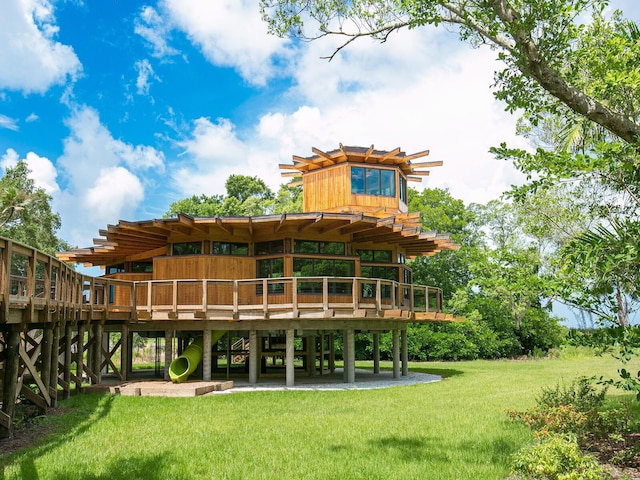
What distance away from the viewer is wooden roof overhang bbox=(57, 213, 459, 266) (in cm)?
1938

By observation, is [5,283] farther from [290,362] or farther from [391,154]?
[391,154]

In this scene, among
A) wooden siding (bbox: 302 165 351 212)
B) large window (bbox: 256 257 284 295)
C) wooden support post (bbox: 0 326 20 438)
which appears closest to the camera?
wooden support post (bbox: 0 326 20 438)

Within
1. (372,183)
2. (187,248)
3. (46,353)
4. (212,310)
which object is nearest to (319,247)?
(212,310)

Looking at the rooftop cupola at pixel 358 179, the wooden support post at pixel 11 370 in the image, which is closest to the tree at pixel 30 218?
the rooftop cupola at pixel 358 179

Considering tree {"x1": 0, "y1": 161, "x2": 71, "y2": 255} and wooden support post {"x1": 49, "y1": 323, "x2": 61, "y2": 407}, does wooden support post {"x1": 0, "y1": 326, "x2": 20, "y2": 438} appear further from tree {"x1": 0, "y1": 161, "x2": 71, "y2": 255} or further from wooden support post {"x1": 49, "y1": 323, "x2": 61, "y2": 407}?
tree {"x1": 0, "y1": 161, "x2": 71, "y2": 255}

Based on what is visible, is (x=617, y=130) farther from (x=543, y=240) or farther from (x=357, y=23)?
(x=543, y=240)

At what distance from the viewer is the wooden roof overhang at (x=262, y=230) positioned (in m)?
19.4

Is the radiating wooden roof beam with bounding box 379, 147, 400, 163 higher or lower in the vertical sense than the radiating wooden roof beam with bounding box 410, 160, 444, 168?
lower

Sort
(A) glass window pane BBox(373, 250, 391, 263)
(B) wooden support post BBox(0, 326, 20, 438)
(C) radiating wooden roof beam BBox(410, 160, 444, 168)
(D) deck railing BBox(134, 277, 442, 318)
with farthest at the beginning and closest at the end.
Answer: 1. (C) radiating wooden roof beam BBox(410, 160, 444, 168)
2. (A) glass window pane BBox(373, 250, 391, 263)
3. (D) deck railing BBox(134, 277, 442, 318)
4. (B) wooden support post BBox(0, 326, 20, 438)

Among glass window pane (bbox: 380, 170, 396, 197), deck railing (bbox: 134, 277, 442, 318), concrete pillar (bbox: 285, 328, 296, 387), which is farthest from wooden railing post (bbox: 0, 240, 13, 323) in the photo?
glass window pane (bbox: 380, 170, 396, 197)

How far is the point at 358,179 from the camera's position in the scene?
25219 mm

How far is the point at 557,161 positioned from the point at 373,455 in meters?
5.02

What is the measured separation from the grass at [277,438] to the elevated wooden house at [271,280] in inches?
135

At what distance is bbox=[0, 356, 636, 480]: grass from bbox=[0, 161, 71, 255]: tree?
86.8ft
